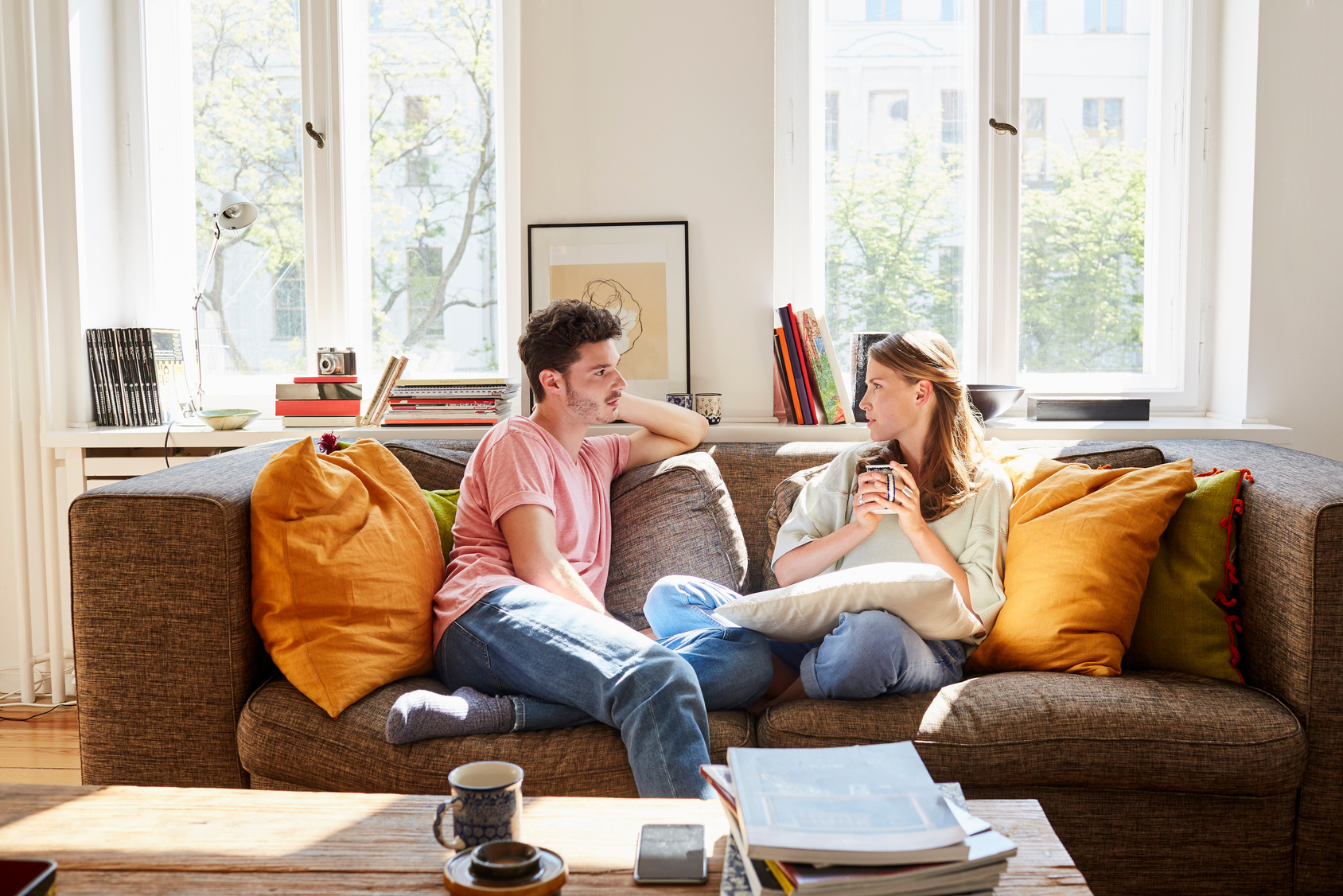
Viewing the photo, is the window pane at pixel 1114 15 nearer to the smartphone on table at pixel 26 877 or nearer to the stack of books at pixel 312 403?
the stack of books at pixel 312 403

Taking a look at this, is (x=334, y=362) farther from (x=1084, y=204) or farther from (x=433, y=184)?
(x=1084, y=204)

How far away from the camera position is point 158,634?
168 cm

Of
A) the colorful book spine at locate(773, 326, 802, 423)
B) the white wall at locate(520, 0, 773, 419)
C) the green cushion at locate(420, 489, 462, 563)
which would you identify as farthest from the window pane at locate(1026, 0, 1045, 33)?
the green cushion at locate(420, 489, 462, 563)

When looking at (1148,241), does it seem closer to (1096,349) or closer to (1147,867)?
(1096,349)

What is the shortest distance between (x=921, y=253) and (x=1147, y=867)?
1864 mm

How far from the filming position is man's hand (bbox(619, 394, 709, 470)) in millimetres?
2287

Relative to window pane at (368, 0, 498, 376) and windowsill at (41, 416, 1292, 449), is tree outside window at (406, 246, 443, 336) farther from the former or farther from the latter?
windowsill at (41, 416, 1292, 449)

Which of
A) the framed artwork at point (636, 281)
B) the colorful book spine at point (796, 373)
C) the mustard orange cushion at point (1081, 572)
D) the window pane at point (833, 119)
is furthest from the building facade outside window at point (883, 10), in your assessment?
the mustard orange cushion at point (1081, 572)

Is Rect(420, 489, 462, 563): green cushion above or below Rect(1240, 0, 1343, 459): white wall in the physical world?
below

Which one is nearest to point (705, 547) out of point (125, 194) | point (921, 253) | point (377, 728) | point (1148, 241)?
point (377, 728)

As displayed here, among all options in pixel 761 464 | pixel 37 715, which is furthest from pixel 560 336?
pixel 37 715

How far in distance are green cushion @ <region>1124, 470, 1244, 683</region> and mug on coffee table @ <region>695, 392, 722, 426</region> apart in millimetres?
1156

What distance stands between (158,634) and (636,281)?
1579mm

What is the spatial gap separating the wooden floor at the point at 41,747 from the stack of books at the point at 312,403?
965mm
